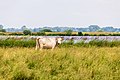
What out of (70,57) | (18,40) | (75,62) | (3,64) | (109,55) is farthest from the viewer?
(18,40)

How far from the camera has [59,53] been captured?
13516 millimetres

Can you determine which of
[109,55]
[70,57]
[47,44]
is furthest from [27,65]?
[47,44]

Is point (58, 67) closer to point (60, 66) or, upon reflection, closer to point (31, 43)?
point (60, 66)

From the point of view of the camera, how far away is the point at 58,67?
446 inches

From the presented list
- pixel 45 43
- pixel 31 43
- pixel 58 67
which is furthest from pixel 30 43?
pixel 58 67

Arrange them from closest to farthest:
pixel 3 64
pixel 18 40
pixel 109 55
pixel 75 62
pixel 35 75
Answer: pixel 35 75 → pixel 3 64 → pixel 75 62 → pixel 109 55 → pixel 18 40

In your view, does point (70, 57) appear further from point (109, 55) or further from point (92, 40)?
point (92, 40)

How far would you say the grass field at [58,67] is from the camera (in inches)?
405

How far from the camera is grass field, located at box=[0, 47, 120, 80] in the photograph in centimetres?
1028

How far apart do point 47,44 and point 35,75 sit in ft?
28.9

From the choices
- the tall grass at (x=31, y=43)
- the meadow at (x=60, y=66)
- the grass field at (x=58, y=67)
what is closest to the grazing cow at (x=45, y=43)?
the meadow at (x=60, y=66)

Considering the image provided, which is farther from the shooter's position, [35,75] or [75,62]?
[75,62]

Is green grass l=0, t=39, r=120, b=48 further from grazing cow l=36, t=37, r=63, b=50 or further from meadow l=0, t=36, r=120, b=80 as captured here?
meadow l=0, t=36, r=120, b=80

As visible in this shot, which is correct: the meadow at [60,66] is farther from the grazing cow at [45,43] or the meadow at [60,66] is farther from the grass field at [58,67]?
the grazing cow at [45,43]
